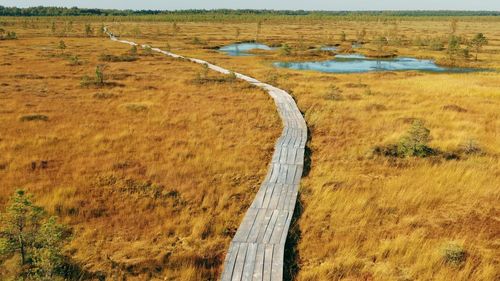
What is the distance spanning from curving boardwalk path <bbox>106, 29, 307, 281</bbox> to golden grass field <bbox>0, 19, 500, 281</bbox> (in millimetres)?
417

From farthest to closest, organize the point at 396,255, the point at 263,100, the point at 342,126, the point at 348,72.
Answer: the point at 348,72 < the point at 263,100 < the point at 342,126 < the point at 396,255

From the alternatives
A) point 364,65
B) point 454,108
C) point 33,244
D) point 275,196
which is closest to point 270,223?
point 275,196

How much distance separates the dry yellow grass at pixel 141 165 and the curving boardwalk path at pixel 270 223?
0.40 meters

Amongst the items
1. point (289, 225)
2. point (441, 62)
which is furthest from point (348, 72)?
point (289, 225)

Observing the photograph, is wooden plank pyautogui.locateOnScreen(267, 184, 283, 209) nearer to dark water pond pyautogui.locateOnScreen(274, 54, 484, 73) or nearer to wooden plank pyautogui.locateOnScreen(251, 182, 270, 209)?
wooden plank pyautogui.locateOnScreen(251, 182, 270, 209)

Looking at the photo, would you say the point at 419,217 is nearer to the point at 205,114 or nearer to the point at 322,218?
the point at 322,218

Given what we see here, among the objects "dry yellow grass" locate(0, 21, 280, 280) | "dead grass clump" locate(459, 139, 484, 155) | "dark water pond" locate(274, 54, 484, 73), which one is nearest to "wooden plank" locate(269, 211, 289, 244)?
"dry yellow grass" locate(0, 21, 280, 280)

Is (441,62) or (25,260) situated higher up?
(441,62)

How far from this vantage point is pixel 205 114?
19.6 meters

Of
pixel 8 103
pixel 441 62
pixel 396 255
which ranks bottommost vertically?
pixel 396 255

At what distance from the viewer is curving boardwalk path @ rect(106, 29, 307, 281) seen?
7137 mm

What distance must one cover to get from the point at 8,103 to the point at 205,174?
1459 centimetres

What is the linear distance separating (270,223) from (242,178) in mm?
3312

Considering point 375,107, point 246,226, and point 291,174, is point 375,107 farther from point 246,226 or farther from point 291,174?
point 246,226
